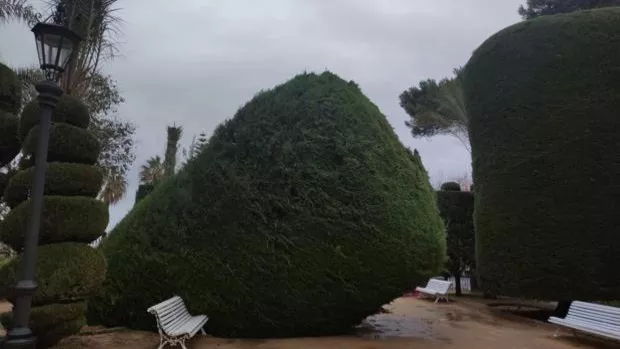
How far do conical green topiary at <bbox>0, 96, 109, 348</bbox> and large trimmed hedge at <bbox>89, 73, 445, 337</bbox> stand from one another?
1.22 meters

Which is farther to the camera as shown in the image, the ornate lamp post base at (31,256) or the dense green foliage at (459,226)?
the dense green foliage at (459,226)

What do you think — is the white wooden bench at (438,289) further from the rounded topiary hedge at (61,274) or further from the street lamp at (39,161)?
the street lamp at (39,161)

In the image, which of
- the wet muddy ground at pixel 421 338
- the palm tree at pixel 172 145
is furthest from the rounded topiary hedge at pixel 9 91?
the palm tree at pixel 172 145

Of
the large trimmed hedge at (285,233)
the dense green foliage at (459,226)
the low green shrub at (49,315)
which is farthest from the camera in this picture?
the dense green foliage at (459,226)

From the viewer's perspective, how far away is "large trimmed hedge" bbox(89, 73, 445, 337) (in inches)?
229

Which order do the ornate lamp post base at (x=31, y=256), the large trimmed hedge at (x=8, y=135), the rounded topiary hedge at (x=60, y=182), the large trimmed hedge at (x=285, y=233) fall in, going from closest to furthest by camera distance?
the ornate lamp post base at (x=31, y=256) → the rounded topiary hedge at (x=60, y=182) → the large trimmed hedge at (x=285, y=233) → the large trimmed hedge at (x=8, y=135)

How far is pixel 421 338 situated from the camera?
642 centimetres

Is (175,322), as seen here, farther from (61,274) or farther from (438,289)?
(438,289)

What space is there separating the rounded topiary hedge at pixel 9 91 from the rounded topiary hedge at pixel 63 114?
3.36 ft

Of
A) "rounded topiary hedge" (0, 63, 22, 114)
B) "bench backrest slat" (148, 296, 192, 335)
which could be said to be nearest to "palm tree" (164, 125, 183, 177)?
"rounded topiary hedge" (0, 63, 22, 114)

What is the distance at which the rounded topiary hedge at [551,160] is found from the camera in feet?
27.2

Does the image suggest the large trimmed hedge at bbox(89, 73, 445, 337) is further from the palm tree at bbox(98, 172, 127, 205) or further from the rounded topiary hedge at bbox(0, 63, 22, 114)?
the palm tree at bbox(98, 172, 127, 205)

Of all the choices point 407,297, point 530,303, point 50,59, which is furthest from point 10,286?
point 530,303

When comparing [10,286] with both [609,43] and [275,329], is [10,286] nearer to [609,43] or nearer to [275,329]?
[275,329]
